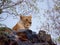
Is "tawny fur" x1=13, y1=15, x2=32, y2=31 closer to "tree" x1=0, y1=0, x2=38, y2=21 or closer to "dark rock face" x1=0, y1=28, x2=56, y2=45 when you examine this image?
"tree" x1=0, y1=0, x2=38, y2=21

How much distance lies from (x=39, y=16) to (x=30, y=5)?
1.38 feet

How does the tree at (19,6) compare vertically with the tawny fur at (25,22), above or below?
above

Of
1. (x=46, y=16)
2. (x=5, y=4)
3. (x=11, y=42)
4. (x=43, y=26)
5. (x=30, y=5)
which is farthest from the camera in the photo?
(x=46, y=16)

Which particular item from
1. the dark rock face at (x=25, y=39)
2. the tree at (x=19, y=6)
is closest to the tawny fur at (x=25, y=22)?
the tree at (x=19, y=6)

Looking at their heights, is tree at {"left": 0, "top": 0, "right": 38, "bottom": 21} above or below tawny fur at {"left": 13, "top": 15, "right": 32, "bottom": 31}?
above

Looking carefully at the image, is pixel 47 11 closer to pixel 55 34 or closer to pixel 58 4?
pixel 58 4

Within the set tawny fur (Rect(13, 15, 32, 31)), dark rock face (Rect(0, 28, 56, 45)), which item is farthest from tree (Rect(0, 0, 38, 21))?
dark rock face (Rect(0, 28, 56, 45))

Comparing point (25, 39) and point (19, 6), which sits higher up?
point (19, 6)

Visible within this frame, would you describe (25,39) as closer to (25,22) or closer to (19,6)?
(25,22)

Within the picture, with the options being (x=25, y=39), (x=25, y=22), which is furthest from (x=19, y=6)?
(x=25, y=39)

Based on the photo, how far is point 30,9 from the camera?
5.47 ft

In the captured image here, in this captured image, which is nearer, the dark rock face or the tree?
the dark rock face

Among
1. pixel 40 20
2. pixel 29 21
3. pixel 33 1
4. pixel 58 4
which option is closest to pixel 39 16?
pixel 40 20

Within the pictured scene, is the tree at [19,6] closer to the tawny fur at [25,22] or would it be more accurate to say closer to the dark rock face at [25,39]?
the tawny fur at [25,22]
